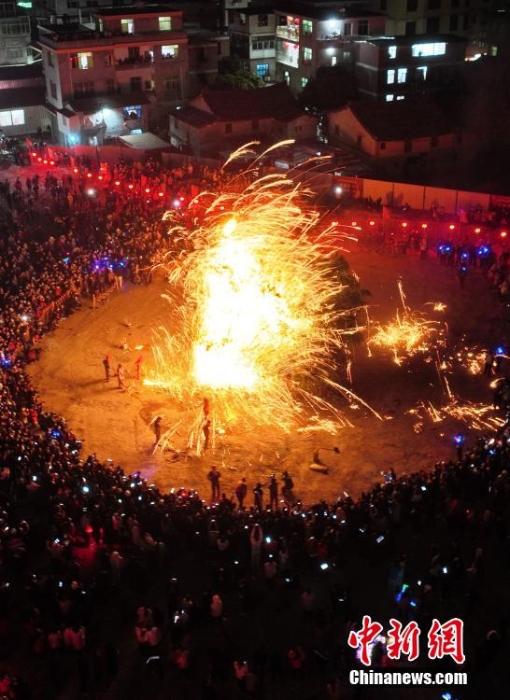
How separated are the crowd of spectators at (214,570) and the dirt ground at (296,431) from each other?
54.8 inches

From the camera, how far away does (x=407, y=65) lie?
4822cm

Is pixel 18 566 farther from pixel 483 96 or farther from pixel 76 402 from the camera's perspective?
pixel 483 96

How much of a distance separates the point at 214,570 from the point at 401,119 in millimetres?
31729

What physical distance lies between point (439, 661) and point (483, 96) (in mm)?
39051

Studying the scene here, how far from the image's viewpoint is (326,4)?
2056 inches

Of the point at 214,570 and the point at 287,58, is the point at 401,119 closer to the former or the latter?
the point at 287,58

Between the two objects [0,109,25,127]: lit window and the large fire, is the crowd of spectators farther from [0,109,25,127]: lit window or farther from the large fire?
[0,109,25,127]: lit window

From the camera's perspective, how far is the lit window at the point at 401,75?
48.3 metres

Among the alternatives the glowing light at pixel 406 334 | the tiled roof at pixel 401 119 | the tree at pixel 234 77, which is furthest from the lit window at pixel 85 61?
the glowing light at pixel 406 334

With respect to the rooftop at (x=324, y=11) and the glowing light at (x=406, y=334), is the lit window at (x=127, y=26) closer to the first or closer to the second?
the rooftop at (x=324, y=11)

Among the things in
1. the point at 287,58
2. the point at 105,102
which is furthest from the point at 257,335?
the point at 287,58

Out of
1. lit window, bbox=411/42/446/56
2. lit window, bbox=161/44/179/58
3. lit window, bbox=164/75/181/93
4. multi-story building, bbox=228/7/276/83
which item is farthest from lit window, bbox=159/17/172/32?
lit window, bbox=411/42/446/56

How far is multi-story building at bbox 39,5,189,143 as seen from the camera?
146ft

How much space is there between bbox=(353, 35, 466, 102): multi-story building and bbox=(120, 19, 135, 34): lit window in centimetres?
1396
